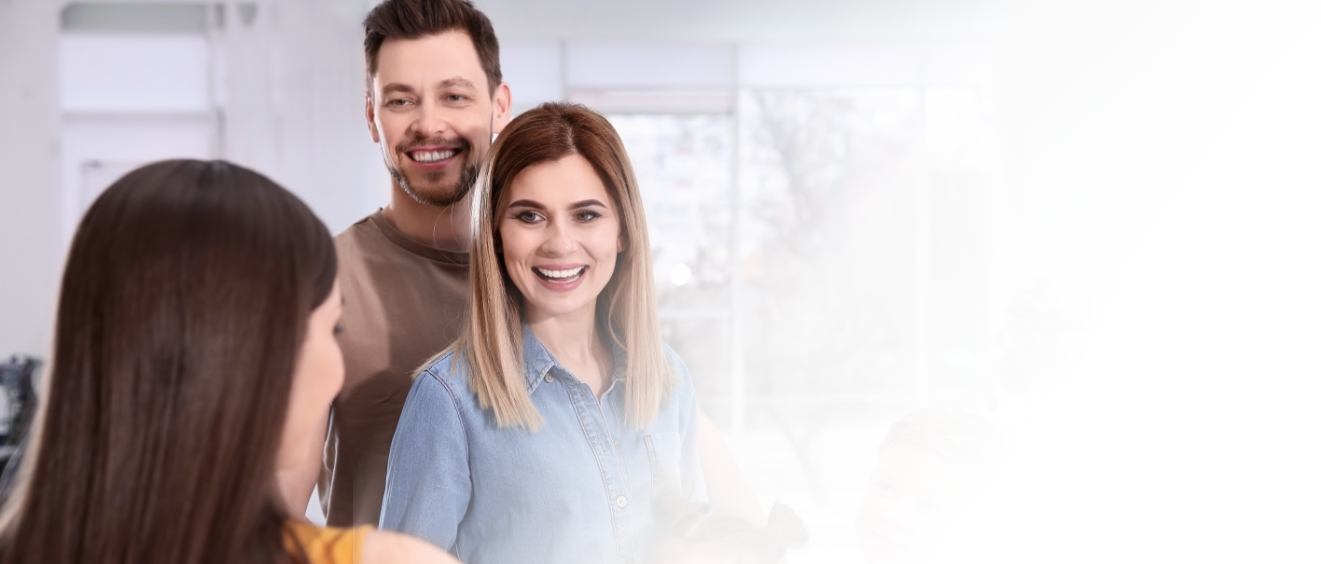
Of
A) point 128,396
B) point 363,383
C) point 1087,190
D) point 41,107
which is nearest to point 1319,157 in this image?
point 1087,190

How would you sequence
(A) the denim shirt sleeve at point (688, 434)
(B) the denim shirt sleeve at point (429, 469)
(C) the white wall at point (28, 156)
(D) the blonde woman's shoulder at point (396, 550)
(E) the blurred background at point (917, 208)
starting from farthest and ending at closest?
(C) the white wall at point (28, 156), (E) the blurred background at point (917, 208), (A) the denim shirt sleeve at point (688, 434), (B) the denim shirt sleeve at point (429, 469), (D) the blonde woman's shoulder at point (396, 550)

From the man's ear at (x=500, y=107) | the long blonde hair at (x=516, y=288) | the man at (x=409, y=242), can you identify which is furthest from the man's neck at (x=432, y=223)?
the long blonde hair at (x=516, y=288)

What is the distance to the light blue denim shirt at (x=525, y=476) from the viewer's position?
3.16 feet

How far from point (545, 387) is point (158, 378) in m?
0.51

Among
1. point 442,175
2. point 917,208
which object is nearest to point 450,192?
point 442,175

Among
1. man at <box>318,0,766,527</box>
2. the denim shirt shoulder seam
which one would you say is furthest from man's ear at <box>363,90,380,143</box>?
the denim shirt shoulder seam

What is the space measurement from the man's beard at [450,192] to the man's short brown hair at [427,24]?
12 cm

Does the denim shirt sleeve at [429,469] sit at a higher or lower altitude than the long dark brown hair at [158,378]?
lower

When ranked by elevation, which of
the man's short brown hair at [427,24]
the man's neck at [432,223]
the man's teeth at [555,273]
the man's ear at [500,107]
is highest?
the man's short brown hair at [427,24]

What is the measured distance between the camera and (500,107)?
4.42ft

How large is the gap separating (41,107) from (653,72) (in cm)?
229

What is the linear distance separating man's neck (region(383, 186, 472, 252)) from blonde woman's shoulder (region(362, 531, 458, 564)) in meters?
0.67

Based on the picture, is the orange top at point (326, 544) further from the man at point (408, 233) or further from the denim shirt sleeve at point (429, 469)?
the man at point (408, 233)

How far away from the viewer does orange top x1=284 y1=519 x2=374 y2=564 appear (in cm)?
64
